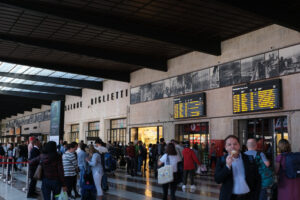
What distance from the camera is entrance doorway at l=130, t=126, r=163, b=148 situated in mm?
24031

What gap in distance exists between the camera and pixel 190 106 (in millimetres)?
20547

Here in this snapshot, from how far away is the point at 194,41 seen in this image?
1870 centimetres

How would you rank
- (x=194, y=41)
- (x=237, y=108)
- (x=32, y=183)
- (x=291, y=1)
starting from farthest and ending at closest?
(x=194, y=41)
(x=237, y=108)
(x=291, y=1)
(x=32, y=183)

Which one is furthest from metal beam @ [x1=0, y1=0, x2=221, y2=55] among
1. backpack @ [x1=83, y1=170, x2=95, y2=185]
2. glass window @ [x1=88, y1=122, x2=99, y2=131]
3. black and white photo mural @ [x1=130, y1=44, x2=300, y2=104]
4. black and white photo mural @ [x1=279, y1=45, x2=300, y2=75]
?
glass window @ [x1=88, y1=122, x2=99, y2=131]

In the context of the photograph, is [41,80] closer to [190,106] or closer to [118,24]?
[190,106]

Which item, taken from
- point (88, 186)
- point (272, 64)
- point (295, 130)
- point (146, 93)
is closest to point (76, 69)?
point (146, 93)

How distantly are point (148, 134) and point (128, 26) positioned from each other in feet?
36.2

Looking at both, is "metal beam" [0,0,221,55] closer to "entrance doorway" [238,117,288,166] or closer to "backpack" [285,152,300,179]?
"entrance doorway" [238,117,288,166]

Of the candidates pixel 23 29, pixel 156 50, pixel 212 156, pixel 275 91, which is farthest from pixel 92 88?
pixel 275 91

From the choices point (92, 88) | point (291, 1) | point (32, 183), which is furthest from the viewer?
point (92, 88)

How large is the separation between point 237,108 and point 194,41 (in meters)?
4.47

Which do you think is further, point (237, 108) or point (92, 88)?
point (92, 88)

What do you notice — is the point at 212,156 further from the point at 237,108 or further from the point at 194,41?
the point at 194,41

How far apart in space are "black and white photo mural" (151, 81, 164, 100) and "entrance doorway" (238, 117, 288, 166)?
7126mm
